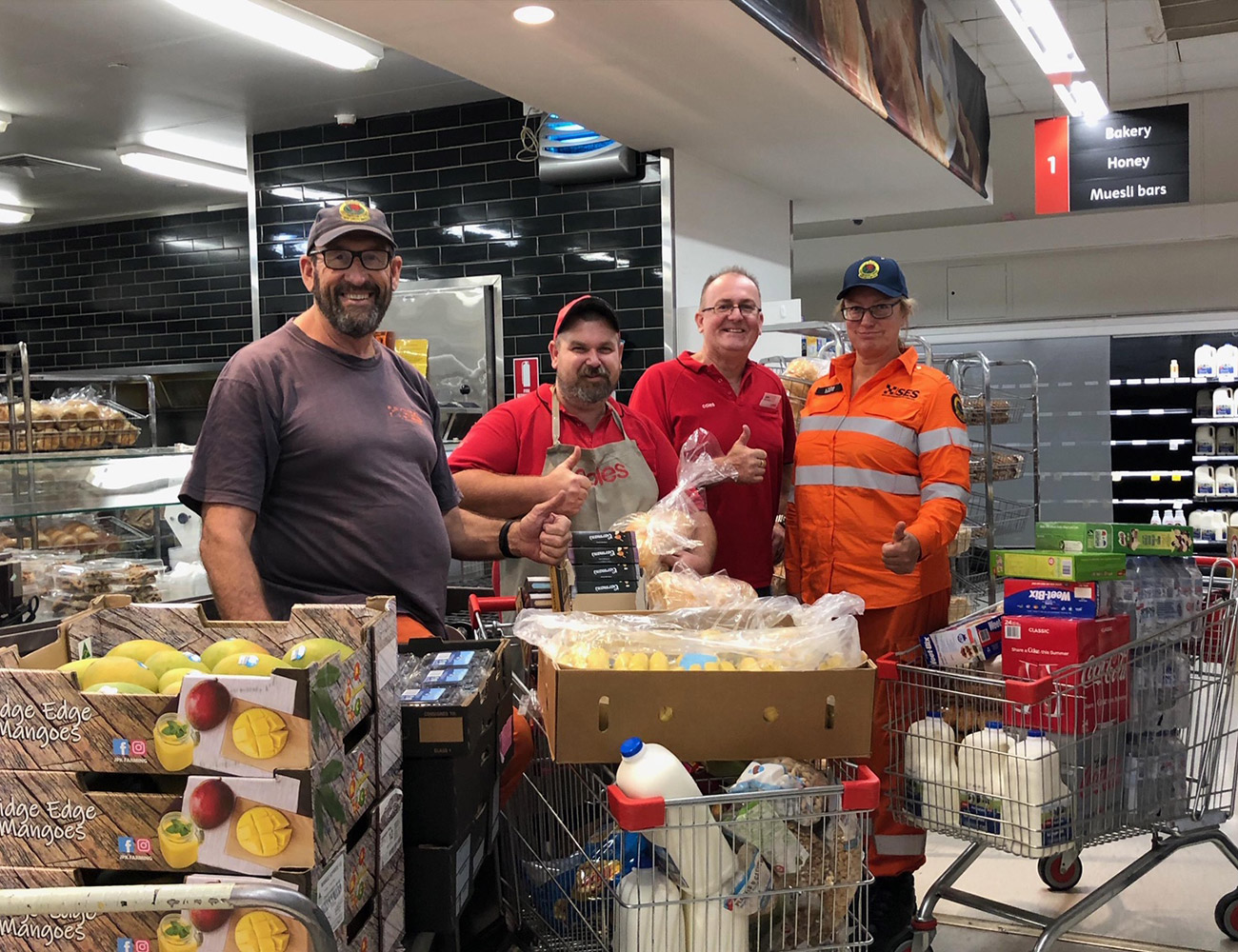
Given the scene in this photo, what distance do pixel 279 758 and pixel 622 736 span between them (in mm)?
595

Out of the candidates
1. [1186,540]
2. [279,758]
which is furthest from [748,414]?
[279,758]

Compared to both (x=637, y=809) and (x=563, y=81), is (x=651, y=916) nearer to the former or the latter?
(x=637, y=809)

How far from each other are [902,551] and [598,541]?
1101 millimetres

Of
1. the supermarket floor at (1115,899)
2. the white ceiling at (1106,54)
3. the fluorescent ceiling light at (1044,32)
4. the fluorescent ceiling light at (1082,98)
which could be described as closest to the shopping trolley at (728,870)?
the supermarket floor at (1115,899)

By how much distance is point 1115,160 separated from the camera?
23.9 feet

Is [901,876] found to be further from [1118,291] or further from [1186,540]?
[1118,291]

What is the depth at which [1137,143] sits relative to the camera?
7.25 metres

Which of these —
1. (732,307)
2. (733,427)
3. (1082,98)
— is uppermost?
(1082,98)

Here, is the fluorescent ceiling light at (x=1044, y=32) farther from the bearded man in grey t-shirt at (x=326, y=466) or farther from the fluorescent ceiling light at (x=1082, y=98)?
the bearded man in grey t-shirt at (x=326, y=466)

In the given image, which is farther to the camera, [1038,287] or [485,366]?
[1038,287]

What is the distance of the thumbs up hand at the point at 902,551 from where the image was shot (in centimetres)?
322

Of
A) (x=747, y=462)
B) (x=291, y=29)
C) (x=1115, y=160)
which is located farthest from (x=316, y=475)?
(x=1115, y=160)

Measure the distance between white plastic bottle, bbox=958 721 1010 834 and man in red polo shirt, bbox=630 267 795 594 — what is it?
1.18 metres

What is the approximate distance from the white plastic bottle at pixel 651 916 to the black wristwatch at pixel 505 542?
4.46 ft
